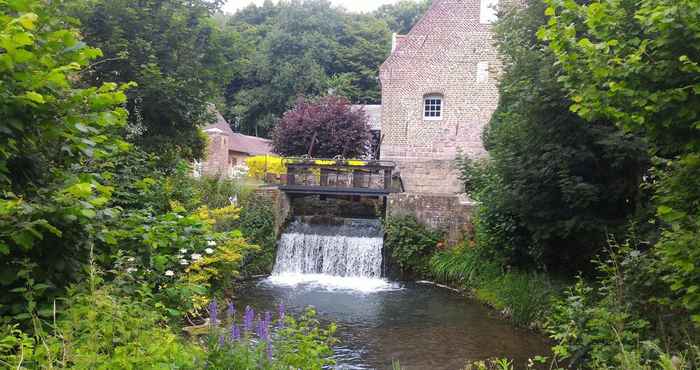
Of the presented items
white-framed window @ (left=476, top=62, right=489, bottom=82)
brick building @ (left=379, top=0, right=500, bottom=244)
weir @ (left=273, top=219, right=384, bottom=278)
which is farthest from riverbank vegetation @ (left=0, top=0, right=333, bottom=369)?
white-framed window @ (left=476, top=62, right=489, bottom=82)

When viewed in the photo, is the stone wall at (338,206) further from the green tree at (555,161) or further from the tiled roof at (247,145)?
the tiled roof at (247,145)

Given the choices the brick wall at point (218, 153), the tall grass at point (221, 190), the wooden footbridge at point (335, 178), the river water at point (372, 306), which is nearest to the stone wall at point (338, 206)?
the wooden footbridge at point (335, 178)

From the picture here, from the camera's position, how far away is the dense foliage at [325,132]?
73.7ft

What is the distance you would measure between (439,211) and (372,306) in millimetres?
4677

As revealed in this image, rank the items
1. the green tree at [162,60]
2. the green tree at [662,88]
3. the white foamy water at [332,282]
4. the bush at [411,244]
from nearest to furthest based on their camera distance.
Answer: the green tree at [662,88] → the green tree at [162,60] → the white foamy water at [332,282] → the bush at [411,244]

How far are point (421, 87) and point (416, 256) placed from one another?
900cm

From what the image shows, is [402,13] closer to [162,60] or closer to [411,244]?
[411,244]

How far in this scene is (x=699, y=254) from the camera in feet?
11.6

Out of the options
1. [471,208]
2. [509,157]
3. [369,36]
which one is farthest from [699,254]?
[369,36]

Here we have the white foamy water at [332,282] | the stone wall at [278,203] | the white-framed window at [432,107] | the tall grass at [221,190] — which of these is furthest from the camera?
the white-framed window at [432,107]

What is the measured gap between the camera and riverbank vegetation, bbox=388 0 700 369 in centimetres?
374

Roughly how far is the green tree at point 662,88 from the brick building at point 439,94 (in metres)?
Answer: 15.7

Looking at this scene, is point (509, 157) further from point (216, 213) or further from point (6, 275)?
point (6, 275)

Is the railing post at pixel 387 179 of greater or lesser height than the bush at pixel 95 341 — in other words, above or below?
above
